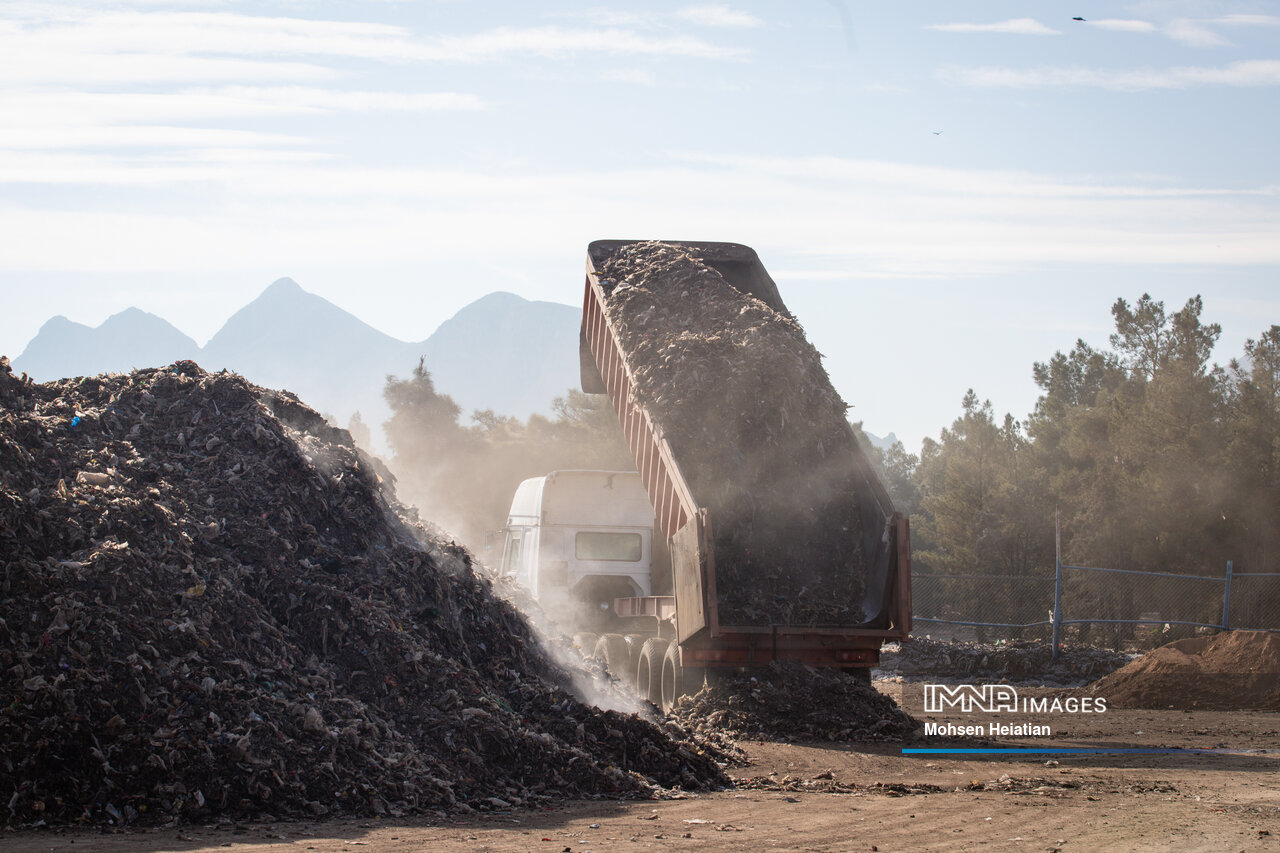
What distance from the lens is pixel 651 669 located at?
1212 cm

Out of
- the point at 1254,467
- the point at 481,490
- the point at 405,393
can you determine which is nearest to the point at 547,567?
the point at 1254,467

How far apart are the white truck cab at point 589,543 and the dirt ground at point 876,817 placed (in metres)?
5.48

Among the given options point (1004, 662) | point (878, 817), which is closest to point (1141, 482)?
point (1004, 662)

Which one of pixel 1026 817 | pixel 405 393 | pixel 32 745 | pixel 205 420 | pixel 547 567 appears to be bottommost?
pixel 1026 817

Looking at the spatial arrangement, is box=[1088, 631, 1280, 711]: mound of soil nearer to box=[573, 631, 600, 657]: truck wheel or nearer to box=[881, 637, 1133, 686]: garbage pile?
box=[881, 637, 1133, 686]: garbage pile

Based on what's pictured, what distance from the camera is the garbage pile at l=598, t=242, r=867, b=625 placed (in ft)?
35.3

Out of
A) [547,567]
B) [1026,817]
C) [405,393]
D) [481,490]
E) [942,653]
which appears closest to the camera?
[1026,817]

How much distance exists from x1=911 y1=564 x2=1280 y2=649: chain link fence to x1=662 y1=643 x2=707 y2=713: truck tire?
1043 centimetres

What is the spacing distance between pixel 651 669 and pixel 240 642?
551 cm

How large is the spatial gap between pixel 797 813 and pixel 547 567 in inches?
332

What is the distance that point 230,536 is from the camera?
845cm

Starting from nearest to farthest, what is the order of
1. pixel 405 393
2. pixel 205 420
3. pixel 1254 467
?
pixel 205 420
pixel 1254 467
pixel 405 393

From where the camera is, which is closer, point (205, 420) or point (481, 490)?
point (205, 420)

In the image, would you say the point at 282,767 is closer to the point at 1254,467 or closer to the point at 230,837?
the point at 230,837
